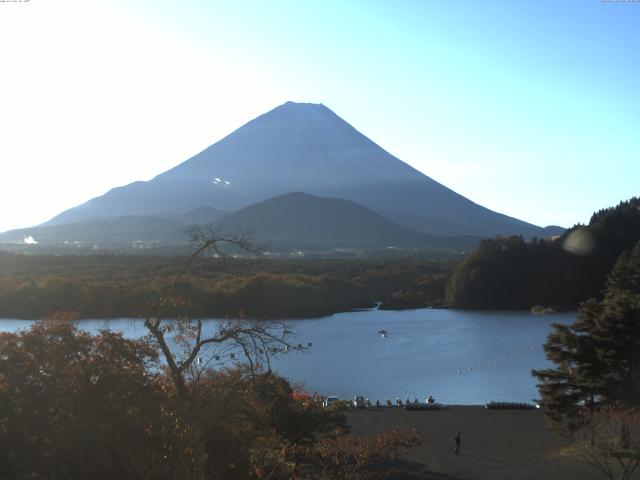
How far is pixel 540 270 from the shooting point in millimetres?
30109

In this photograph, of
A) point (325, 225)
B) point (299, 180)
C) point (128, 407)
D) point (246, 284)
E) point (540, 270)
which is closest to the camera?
point (128, 407)

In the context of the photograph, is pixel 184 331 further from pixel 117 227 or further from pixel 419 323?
pixel 117 227

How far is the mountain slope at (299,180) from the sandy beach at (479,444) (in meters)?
59.4

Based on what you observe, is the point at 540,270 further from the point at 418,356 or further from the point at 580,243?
the point at 418,356

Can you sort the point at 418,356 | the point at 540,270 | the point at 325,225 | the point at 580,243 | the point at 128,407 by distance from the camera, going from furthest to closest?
the point at 325,225 < the point at 580,243 < the point at 540,270 < the point at 418,356 < the point at 128,407

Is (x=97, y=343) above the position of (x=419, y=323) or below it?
above

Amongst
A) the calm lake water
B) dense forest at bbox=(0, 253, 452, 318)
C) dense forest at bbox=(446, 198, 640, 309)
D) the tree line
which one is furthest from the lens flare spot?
the tree line

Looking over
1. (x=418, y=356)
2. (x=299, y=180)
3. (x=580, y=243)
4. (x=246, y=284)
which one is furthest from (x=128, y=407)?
(x=299, y=180)

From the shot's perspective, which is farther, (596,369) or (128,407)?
(596,369)

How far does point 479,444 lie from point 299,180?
69.9 m

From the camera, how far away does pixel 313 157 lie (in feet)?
262

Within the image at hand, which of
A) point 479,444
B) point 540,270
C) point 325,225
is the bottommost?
point 479,444

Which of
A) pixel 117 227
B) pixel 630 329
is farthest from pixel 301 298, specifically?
pixel 117 227

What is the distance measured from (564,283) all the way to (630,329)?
74.6 feet
